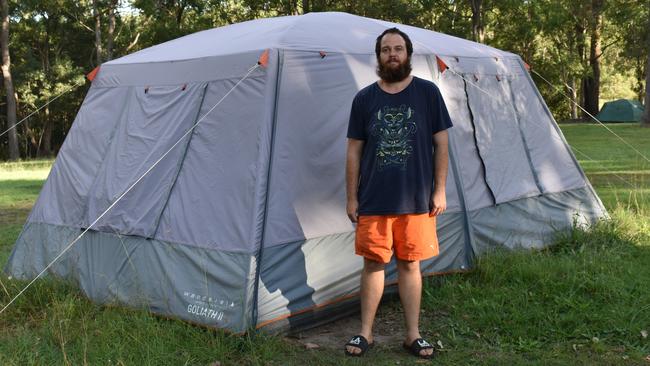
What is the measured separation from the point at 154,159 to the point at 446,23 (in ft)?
73.4

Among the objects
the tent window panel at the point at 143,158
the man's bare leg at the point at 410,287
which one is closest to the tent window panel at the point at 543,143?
the man's bare leg at the point at 410,287

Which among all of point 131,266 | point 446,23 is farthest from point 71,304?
point 446,23

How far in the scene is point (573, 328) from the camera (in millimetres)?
3986

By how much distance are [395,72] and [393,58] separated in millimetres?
79

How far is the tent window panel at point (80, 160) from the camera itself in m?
4.95

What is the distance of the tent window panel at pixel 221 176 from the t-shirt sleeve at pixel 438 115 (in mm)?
1075

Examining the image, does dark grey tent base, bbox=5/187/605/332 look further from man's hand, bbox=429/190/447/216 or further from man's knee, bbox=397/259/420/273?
man's hand, bbox=429/190/447/216

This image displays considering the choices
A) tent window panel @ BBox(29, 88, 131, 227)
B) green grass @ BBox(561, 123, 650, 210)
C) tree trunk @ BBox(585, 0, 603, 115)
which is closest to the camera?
tent window panel @ BBox(29, 88, 131, 227)

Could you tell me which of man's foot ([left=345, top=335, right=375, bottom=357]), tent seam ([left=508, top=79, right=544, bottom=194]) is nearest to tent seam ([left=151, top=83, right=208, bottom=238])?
man's foot ([left=345, top=335, right=375, bottom=357])

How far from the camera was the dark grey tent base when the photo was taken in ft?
12.7

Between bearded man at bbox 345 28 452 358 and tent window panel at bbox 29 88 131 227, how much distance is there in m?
2.22

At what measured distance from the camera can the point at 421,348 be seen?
12.0 ft

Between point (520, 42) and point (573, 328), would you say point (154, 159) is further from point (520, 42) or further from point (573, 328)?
point (520, 42)

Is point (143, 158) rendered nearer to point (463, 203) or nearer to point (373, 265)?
point (373, 265)
